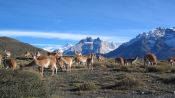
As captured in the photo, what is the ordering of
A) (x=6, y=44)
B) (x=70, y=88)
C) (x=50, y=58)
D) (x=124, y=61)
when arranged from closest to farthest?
(x=70, y=88) < (x=50, y=58) < (x=124, y=61) < (x=6, y=44)

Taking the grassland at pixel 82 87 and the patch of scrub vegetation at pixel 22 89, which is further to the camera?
the grassland at pixel 82 87

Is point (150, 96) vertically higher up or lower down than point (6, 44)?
lower down

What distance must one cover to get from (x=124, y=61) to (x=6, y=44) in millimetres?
95718

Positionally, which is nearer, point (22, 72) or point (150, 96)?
point (150, 96)

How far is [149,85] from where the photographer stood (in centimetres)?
2758

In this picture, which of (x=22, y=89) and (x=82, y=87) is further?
(x=82, y=87)

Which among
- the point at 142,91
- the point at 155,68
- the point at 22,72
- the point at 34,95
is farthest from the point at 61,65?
the point at 34,95

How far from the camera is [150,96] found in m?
23.4

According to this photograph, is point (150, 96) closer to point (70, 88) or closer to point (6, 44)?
point (70, 88)

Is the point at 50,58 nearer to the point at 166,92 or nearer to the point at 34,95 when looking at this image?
the point at 166,92

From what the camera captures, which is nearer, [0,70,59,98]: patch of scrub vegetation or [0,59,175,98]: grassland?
[0,70,59,98]: patch of scrub vegetation

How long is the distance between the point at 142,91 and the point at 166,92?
48.8 inches

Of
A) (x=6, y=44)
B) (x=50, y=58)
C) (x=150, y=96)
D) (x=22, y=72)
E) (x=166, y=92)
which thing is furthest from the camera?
(x=6, y=44)

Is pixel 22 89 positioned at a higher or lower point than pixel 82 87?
higher
